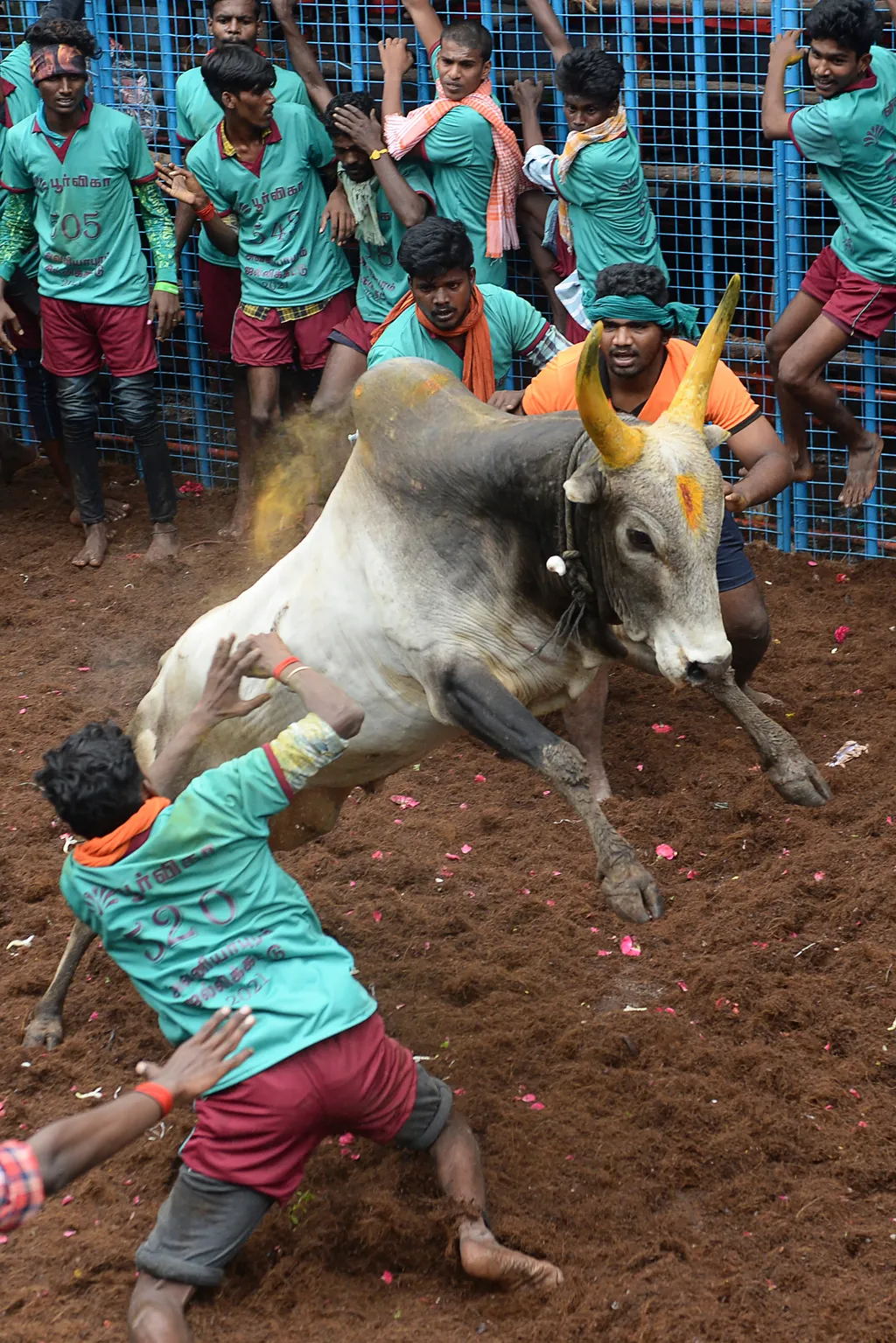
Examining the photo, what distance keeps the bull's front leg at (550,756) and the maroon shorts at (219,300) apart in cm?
478

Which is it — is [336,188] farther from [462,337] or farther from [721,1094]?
[721,1094]

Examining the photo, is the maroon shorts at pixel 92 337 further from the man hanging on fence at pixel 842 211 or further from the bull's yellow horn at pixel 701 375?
the bull's yellow horn at pixel 701 375

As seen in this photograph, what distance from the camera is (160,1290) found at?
3.11 meters

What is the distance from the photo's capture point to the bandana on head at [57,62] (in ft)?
23.4

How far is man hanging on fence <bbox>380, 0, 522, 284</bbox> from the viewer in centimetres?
672

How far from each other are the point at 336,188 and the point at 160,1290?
5462 millimetres

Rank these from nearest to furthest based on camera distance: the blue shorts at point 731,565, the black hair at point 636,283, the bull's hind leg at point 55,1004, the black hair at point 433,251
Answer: the bull's hind leg at point 55,1004
the black hair at point 636,283
the black hair at point 433,251
the blue shorts at point 731,565

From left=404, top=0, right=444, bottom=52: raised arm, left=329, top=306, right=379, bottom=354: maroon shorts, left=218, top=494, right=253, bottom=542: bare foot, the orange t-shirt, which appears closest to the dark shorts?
the orange t-shirt

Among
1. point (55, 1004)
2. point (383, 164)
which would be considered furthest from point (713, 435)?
point (383, 164)

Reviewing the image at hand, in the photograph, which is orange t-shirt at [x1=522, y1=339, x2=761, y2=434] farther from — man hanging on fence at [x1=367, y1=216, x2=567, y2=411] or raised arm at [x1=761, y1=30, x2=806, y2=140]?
raised arm at [x1=761, y1=30, x2=806, y2=140]

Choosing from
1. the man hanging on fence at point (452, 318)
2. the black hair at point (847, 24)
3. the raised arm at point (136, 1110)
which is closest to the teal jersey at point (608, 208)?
the black hair at point (847, 24)

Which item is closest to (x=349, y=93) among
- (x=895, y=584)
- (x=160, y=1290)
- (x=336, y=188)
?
(x=336, y=188)

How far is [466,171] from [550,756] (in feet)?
14.0

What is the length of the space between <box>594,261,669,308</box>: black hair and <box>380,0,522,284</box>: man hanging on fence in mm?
2375
